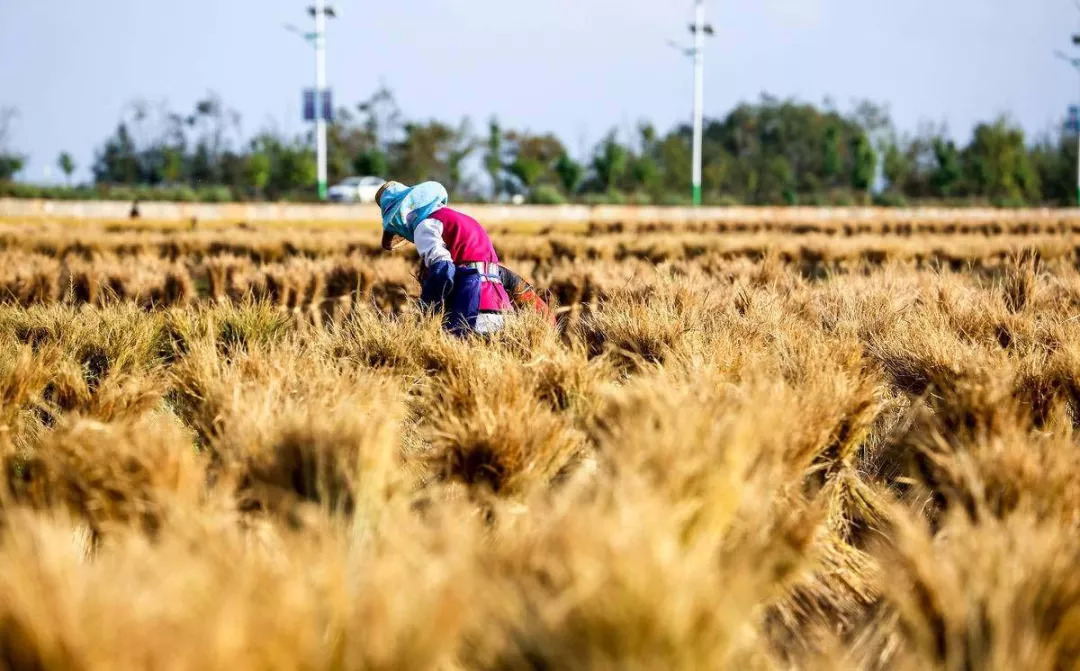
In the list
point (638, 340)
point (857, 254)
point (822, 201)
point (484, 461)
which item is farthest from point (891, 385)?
point (822, 201)

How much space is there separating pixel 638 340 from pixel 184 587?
349 cm

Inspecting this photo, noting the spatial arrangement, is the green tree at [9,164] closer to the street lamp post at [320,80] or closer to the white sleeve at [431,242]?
the street lamp post at [320,80]

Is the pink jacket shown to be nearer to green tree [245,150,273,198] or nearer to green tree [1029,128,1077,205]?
green tree [245,150,273,198]

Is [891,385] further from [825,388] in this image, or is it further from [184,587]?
[184,587]

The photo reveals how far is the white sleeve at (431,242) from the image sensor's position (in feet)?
19.0

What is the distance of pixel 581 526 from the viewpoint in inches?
73.5

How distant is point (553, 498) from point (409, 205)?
151 inches

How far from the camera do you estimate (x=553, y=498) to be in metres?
2.38

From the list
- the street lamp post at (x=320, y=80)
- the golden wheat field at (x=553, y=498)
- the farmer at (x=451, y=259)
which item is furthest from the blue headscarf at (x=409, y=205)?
the street lamp post at (x=320, y=80)

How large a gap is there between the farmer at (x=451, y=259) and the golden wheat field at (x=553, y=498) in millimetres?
698

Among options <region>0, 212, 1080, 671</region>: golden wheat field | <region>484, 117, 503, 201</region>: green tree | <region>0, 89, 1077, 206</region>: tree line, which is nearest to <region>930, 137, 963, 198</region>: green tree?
<region>0, 89, 1077, 206</region>: tree line

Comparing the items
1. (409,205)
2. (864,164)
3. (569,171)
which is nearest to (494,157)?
(569,171)

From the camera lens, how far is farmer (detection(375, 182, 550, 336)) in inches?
227

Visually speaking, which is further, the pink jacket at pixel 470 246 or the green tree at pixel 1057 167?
the green tree at pixel 1057 167
